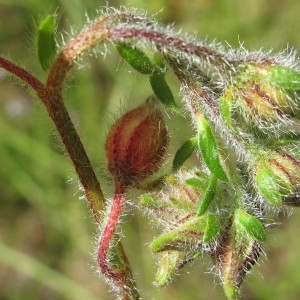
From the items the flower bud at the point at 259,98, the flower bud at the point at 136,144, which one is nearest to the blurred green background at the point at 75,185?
the flower bud at the point at 136,144

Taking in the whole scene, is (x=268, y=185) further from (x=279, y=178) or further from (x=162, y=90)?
(x=162, y=90)

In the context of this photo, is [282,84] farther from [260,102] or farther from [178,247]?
[178,247]

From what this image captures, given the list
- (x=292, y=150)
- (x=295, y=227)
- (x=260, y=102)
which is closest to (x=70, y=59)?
(x=260, y=102)

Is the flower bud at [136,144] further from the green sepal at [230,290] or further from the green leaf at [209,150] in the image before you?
the green sepal at [230,290]

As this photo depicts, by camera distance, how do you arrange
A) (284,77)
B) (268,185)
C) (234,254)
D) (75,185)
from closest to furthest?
(284,77), (268,185), (234,254), (75,185)

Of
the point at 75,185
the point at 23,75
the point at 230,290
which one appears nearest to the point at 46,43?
the point at 23,75

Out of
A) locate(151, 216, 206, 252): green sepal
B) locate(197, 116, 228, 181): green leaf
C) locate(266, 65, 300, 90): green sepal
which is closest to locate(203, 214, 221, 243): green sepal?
locate(151, 216, 206, 252): green sepal

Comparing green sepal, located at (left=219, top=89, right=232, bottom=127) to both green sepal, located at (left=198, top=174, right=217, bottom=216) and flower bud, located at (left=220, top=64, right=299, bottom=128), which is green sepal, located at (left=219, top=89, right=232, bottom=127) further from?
green sepal, located at (left=198, top=174, right=217, bottom=216)
